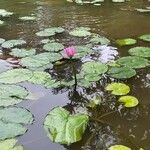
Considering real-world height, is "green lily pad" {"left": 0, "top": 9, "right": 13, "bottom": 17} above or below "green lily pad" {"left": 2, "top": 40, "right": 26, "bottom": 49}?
above

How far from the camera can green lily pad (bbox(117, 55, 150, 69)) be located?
241 centimetres

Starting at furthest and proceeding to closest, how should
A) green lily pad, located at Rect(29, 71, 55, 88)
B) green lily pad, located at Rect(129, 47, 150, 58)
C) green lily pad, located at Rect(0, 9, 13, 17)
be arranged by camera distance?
green lily pad, located at Rect(0, 9, 13, 17) → green lily pad, located at Rect(129, 47, 150, 58) → green lily pad, located at Rect(29, 71, 55, 88)

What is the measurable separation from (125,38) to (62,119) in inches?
62.0

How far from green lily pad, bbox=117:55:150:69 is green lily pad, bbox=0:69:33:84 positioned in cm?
70

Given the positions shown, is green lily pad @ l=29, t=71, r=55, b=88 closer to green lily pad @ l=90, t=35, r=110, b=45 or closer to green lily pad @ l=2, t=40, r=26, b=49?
green lily pad @ l=2, t=40, r=26, b=49

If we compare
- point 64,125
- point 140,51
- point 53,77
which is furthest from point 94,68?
point 64,125


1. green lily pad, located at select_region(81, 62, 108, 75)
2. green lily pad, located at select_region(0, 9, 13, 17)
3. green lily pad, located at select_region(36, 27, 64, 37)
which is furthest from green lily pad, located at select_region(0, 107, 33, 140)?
green lily pad, located at select_region(0, 9, 13, 17)

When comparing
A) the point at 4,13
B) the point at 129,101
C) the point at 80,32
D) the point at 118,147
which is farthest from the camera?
the point at 4,13

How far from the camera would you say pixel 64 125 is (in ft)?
5.51

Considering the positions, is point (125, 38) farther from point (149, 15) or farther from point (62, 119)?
point (62, 119)

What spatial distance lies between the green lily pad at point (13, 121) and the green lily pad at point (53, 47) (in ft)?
3.23

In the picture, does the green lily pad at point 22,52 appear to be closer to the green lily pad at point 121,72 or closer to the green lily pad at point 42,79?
the green lily pad at point 42,79

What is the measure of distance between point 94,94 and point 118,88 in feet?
0.53

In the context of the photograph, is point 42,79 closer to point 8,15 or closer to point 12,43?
point 12,43
